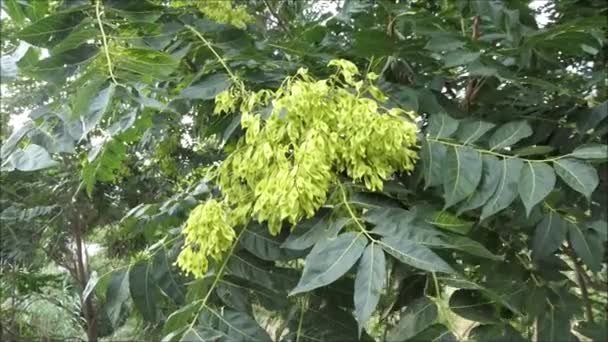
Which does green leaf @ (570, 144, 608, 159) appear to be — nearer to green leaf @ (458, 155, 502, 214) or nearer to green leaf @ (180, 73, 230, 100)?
green leaf @ (458, 155, 502, 214)

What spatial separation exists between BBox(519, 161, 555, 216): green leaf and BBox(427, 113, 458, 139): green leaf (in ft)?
0.34

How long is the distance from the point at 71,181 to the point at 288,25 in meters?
0.82

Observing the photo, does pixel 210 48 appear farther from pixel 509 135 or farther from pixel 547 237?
pixel 547 237

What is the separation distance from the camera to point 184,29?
31.9 inches

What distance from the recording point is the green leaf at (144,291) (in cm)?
72

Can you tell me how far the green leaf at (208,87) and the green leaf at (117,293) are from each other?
253 millimetres

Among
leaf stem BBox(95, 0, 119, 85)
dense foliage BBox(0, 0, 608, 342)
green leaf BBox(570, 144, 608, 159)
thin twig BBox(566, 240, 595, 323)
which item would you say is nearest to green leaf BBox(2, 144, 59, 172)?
dense foliage BBox(0, 0, 608, 342)

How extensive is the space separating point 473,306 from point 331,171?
23cm

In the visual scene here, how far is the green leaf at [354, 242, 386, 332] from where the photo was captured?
52cm

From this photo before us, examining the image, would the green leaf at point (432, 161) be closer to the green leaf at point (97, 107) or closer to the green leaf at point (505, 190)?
the green leaf at point (505, 190)

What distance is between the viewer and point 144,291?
73cm

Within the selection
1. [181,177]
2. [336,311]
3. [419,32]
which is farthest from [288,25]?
[336,311]

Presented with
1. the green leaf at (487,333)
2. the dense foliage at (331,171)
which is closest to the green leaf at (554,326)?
the dense foliage at (331,171)

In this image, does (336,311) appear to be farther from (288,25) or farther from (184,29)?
(288,25)
